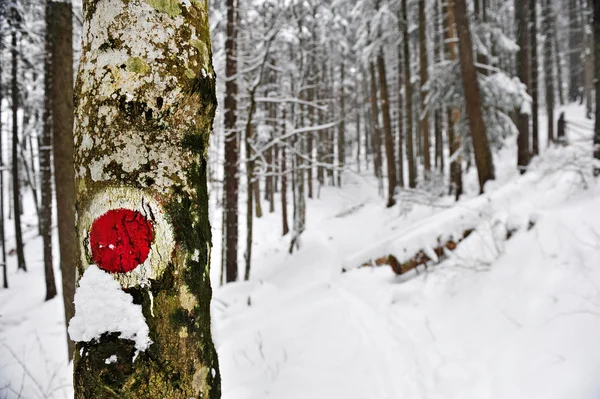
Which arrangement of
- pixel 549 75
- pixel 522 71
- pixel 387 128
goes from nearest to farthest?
pixel 522 71 < pixel 387 128 < pixel 549 75

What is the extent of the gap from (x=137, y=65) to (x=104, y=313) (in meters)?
0.70

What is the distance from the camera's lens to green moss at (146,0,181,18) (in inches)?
40.8

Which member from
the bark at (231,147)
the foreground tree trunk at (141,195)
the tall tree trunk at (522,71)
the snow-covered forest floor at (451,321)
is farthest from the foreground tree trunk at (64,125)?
the tall tree trunk at (522,71)

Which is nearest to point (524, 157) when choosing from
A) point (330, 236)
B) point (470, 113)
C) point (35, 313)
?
point (470, 113)

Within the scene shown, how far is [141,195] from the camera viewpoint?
99cm

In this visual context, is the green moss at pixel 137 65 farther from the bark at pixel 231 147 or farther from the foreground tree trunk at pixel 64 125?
the bark at pixel 231 147

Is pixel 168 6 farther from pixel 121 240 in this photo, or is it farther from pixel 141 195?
pixel 121 240

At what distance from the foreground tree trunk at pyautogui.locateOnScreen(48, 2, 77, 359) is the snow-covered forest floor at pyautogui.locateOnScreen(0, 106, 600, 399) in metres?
1.69

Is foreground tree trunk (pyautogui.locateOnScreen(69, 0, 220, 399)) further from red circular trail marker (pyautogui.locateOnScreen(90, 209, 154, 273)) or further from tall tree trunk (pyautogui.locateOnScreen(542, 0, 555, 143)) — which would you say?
tall tree trunk (pyautogui.locateOnScreen(542, 0, 555, 143))

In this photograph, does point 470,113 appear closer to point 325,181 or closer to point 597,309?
point 597,309

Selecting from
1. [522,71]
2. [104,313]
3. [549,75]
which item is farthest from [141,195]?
[549,75]

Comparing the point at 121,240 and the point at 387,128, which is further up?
the point at 387,128

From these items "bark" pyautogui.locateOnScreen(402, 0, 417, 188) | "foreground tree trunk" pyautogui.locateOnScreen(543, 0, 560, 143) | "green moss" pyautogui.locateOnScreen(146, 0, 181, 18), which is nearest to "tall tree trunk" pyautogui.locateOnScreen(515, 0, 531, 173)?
"bark" pyautogui.locateOnScreen(402, 0, 417, 188)

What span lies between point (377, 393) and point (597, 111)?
7975 mm
